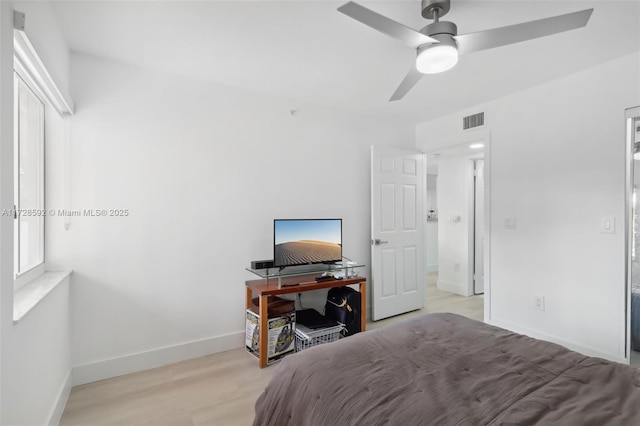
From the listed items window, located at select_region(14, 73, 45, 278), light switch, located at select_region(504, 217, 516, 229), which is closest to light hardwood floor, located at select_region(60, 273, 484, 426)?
window, located at select_region(14, 73, 45, 278)

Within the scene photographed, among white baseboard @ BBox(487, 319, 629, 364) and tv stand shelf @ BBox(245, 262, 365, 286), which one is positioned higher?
tv stand shelf @ BBox(245, 262, 365, 286)

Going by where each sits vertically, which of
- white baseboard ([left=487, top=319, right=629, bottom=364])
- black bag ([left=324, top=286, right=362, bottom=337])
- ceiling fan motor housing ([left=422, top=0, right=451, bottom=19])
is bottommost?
white baseboard ([left=487, top=319, right=629, bottom=364])

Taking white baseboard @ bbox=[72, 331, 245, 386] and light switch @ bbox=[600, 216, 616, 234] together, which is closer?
white baseboard @ bbox=[72, 331, 245, 386]

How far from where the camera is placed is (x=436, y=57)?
1.71m

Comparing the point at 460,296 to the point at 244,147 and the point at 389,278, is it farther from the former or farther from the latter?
the point at 244,147

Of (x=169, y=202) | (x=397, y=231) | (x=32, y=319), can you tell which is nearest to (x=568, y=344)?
(x=397, y=231)

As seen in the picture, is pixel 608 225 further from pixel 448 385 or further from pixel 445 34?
pixel 448 385

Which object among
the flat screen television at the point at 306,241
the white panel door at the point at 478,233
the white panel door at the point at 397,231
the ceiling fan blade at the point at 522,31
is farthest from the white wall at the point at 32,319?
the white panel door at the point at 478,233

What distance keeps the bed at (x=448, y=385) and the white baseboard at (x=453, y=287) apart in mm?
3444

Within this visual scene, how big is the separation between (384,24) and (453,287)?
14.6 ft

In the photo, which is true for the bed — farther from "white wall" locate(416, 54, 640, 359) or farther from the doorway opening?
the doorway opening

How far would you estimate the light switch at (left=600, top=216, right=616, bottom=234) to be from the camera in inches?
97.7

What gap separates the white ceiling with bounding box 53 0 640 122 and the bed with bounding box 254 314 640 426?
183 centimetres

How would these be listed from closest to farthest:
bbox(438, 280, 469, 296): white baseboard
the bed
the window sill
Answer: the bed, the window sill, bbox(438, 280, 469, 296): white baseboard
